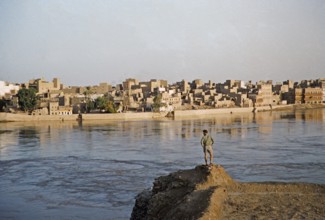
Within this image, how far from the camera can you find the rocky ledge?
8016 mm

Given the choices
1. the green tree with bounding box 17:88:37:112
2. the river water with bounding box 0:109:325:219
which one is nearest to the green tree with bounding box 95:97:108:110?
the green tree with bounding box 17:88:37:112

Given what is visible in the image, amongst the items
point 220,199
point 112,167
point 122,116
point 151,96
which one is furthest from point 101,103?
point 220,199

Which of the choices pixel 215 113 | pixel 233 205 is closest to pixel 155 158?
pixel 233 205

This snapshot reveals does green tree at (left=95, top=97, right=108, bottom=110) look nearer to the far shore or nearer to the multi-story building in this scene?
the far shore

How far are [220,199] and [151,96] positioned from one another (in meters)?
77.9

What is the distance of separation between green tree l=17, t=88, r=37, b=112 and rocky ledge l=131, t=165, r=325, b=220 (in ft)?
198

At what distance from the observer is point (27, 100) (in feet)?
224

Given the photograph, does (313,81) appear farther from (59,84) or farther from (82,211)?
(82,211)

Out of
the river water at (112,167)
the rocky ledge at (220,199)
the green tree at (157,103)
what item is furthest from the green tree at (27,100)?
the rocky ledge at (220,199)

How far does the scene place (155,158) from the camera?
24641 mm

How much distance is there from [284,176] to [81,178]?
8.04 m

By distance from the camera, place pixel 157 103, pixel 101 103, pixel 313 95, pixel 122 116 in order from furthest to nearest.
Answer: pixel 313 95 < pixel 157 103 < pixel 101 103 < pixel 122 116

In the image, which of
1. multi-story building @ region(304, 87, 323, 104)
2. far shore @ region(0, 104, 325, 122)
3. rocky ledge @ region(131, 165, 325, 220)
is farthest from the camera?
multi-story building @ region(304, 87, 323, 104)

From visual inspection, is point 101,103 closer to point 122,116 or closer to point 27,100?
point 122,116
